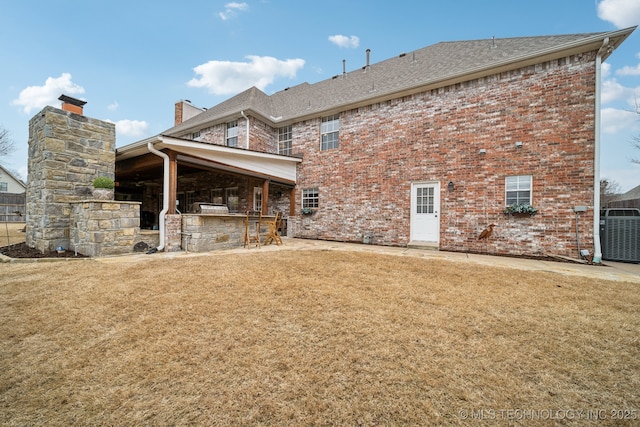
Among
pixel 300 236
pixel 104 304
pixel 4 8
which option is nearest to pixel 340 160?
pixel 300 236

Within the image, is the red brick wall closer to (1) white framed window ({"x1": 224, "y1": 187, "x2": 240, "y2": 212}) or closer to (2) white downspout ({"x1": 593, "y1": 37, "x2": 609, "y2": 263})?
(2) white downspout ({"x1": 593, "y1": 37, "x2": 609, "y2": 263})

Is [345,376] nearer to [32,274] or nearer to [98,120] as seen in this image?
[32,274]

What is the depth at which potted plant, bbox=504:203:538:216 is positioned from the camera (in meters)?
6.48

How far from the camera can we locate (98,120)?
6699 mm

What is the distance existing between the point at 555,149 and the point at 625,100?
7.14 metres

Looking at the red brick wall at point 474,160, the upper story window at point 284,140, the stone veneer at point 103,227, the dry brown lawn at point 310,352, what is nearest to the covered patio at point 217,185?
the stone veneer at point 103,227

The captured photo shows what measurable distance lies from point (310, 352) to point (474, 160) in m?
7.72

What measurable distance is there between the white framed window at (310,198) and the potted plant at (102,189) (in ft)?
21.2

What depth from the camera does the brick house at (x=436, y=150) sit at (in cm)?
625

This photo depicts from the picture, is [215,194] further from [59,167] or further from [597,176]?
[597,176]

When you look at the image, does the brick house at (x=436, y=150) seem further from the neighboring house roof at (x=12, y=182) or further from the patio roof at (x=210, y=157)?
the neighboring house roof at (x=12, y=182)

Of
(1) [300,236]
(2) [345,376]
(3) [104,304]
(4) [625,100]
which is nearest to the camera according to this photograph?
(2) [345,376]

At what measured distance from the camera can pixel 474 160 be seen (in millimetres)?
7316

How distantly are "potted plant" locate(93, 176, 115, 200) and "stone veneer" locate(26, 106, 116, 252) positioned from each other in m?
0.78
